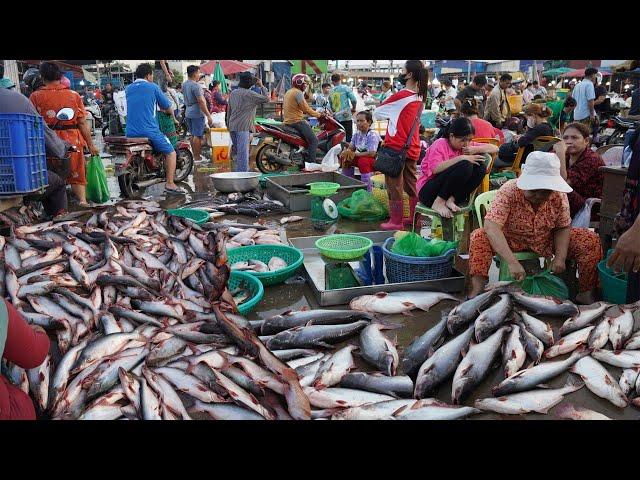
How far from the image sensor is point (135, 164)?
341 inches

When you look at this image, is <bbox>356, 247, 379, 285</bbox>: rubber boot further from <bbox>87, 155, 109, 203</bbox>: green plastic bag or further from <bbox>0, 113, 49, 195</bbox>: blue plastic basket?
<bbox>87, 155, 109, 203</bbox>: green plastic bag

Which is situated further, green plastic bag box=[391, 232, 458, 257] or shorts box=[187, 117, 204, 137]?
shorts box=[187, 117, 204, 137]

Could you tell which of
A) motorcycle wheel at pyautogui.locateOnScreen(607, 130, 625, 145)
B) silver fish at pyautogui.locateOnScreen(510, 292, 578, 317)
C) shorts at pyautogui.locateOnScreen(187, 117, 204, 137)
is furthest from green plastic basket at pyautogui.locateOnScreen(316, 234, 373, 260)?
motorcycle wheel at pyautogui.locateOnScreen(607, 130, 625, 145)

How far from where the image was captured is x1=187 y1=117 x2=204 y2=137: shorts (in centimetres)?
1135

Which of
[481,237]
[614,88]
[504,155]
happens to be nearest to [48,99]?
[481,237]

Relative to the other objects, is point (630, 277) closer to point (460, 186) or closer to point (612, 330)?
point (612, 330)

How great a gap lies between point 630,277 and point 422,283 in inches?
60.8

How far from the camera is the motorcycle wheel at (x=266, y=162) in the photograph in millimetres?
10531

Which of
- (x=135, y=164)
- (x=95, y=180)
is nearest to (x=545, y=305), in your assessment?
(x=95, y=180)

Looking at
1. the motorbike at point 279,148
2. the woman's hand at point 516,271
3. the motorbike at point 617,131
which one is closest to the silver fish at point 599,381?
the woman's hand at point 516,271

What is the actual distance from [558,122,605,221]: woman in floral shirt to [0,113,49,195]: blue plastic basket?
5.50 metres

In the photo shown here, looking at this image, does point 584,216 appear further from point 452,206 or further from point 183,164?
point 183,164

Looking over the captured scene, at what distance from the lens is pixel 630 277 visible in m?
3.68

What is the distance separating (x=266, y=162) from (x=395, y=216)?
5.02m
